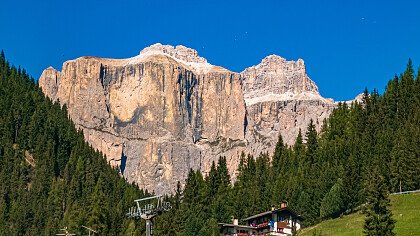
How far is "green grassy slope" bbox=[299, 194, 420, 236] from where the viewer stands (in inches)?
4063

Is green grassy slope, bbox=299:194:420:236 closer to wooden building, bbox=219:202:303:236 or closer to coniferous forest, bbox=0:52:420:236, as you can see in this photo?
wooden building, bbox=219:202:303:236

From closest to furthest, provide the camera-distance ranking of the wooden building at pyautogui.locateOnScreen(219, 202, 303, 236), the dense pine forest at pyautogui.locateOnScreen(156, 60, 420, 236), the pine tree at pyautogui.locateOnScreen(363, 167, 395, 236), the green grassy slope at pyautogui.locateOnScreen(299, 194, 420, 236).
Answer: the pine tree at pyautogui.locateOnScreen(363, 167, 395, 236) → the green grassy slope at pyautogui.locateOnScreen(299, 194, 420, 236) → the wooden building at pyautogui.locateOnScreen(219, 202, 303, 236) → the dense pine forest at pyautogui.locateOnScreen(156, 60, 420, 236)

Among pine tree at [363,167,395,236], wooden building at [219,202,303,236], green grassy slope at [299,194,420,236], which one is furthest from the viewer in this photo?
wooden building at [219,202,303,236]

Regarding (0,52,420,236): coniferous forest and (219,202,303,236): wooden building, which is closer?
(219,202,303,236): wooden building

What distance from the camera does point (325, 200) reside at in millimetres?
134750

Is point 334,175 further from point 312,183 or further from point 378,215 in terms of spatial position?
point 378,215

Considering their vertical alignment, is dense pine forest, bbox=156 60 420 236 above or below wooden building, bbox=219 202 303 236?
above

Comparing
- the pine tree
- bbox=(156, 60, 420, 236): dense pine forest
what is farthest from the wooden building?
the pine tree

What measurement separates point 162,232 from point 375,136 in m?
49.3

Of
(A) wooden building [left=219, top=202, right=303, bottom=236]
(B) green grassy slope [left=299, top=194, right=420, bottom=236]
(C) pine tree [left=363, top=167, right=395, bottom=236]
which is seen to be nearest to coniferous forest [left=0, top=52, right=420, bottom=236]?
(C) pine tree [left=363, top=167, right=395, bottom=236]

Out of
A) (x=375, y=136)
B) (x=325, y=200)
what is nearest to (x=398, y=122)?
(x=375, y=136)

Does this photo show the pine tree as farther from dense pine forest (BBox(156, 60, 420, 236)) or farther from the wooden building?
the wooden building

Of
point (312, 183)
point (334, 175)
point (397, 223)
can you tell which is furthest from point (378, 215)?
point (312, 183)

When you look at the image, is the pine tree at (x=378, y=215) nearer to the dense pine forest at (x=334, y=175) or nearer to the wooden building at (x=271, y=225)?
the dense pine forest at (x=334, y=175)
